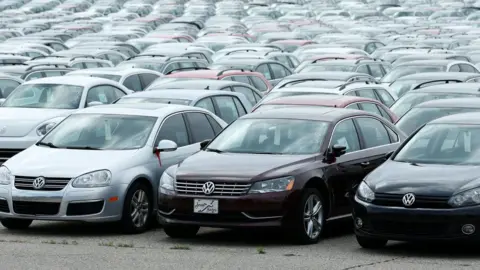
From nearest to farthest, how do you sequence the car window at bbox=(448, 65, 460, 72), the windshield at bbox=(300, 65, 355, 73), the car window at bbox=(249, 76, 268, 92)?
the car window at bbox=(249, 76, 268, 92) < the car window at bbox=(448, 65, 460, 72) < the windshield at bbox=(300, 65, 355, 73)

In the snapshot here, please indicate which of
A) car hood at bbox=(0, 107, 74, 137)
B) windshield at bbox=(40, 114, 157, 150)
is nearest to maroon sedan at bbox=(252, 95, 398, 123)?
windshield at bbox=(40, 114, 157, 150)

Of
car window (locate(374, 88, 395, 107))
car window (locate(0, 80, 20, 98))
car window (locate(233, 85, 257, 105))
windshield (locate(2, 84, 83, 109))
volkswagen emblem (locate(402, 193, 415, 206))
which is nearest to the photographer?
volkswagen emblem (locate(402, 193, 415, 206))

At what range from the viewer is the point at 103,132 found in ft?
49.9

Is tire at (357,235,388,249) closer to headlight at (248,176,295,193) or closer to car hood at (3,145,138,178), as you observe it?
headlight at (248,176,295,193)

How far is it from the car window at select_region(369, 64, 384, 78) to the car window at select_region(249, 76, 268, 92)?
182 inches

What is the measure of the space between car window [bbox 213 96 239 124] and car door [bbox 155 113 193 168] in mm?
2744

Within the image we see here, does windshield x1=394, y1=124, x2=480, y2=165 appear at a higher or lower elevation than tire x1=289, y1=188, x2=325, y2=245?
higher

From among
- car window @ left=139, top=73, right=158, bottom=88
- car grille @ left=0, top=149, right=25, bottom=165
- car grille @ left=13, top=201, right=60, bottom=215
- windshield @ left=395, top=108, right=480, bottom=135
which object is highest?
car grille @ left=13, top=201, right=60, bottom=215

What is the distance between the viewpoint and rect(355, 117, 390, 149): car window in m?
14.8

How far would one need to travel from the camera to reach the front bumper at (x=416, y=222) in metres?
12.0

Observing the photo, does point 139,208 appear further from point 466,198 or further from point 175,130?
point 466,198

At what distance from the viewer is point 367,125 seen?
15.0 m

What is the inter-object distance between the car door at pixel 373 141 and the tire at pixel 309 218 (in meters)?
1.08

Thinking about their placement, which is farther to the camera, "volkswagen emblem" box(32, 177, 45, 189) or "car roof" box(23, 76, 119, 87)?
"car roof" box(23, 76, 119, 87)
